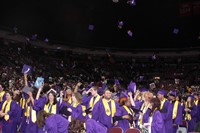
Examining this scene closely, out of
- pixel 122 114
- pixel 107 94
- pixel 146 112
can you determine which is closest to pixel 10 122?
pixel 107 94

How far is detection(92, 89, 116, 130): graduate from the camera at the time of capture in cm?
873

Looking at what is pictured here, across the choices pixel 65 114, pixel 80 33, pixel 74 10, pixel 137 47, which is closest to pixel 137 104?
pixel 65 114

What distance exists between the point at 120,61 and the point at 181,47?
682 cm

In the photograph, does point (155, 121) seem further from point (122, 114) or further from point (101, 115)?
point (101, 115)

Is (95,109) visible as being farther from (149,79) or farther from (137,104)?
(149,79)

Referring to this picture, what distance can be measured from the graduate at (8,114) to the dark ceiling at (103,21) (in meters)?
23.4

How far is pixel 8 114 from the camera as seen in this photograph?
1000 cm

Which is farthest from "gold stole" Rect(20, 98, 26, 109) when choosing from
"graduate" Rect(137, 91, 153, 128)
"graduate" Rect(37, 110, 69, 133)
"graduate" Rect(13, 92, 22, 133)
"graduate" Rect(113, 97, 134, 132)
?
"graduate" Rect(37, 110, 69, 133)

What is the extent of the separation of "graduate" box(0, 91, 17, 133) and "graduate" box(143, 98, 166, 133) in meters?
4.00

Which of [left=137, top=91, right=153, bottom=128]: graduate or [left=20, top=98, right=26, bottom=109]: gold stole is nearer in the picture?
[left=137, top=91, right=153, bottom=128]: graduate

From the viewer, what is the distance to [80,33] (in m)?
39.4

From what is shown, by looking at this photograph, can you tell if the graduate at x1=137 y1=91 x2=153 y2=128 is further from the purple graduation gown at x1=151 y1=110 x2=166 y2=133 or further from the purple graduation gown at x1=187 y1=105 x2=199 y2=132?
the purple graduation gown at x1=187 y1=105 x2=199 y2=132

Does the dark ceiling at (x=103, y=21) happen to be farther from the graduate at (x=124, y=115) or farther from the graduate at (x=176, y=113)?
the graduate at (x=124, y=115)

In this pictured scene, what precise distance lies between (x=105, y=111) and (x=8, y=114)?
2763mm
